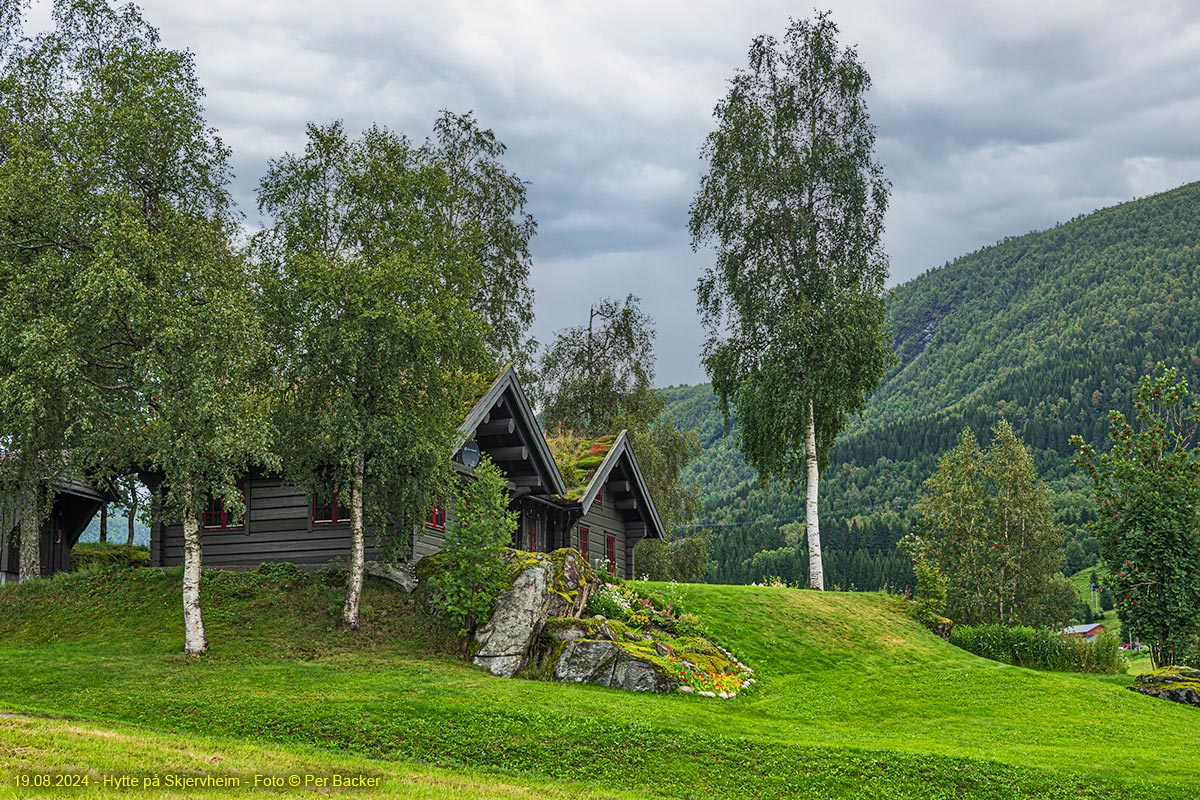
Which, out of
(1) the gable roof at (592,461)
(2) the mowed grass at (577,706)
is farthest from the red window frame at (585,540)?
(2) the mowed grass at (577,706)

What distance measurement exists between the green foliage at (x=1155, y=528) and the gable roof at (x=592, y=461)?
53.7ft

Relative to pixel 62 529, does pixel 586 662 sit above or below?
below

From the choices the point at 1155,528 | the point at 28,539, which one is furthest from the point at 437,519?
the point at 1155,528

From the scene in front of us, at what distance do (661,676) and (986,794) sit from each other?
28.2 feet

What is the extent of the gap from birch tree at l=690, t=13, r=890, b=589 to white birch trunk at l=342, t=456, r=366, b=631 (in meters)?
17.5

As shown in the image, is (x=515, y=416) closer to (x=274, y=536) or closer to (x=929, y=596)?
(x=274, y=536)

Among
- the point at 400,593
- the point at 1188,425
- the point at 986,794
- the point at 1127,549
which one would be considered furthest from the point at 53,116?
the point at 1188,425

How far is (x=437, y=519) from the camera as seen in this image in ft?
106

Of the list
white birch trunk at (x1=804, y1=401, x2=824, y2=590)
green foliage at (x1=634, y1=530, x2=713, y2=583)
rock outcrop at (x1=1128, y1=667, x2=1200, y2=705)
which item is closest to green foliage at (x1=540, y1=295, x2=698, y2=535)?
green foliage at (x1=634, y1=530, x2=713, y2=583)

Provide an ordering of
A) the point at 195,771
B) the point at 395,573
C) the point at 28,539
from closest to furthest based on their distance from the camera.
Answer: the point at 195,771 → the point at 395,573 → the point at 28,539

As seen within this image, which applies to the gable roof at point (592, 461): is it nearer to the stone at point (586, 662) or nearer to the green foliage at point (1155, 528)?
the stone at point (586, 662)

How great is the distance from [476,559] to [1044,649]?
2016cm

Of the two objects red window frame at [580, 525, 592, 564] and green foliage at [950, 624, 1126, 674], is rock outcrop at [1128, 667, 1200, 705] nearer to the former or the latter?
green foliage at [950, 624, 1126, 674]

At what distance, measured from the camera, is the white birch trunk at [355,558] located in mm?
26578
